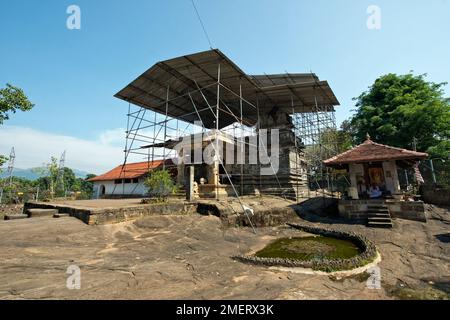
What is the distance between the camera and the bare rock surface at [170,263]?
348 centimetres

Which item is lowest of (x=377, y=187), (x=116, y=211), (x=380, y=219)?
(x=380, y=219)

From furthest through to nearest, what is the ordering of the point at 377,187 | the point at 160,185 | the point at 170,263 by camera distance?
the point at 377,187, the point at 160,185, the point at 170,263

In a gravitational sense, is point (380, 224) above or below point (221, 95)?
below

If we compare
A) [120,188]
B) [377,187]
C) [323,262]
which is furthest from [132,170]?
[377,187]

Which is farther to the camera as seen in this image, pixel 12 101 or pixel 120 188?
pixel 120 188

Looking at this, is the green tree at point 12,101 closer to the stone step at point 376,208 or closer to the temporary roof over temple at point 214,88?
the temporary roof over temple at point 214,88

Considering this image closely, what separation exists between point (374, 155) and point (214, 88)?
10.5m

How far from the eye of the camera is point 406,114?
51.0 feet

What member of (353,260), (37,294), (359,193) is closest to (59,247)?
(37,294)

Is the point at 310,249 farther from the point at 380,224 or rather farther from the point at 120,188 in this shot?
the point at 120,188

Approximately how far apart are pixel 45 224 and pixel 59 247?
5.36 ft

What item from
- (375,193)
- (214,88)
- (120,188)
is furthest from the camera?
(120,188)

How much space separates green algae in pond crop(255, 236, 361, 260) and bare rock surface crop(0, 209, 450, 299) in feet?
1.85

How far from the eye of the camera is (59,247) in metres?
5.37
